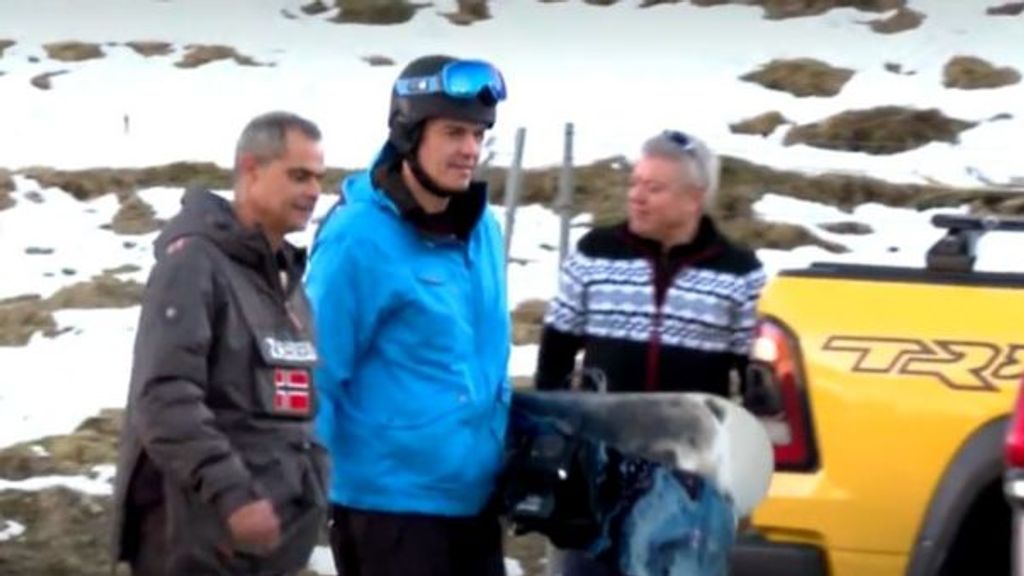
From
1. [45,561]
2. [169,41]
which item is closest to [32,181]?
[169,41]

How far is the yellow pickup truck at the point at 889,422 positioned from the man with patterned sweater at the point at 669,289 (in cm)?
11

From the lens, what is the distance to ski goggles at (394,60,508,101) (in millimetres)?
5355

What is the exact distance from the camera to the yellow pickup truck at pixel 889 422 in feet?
18.7

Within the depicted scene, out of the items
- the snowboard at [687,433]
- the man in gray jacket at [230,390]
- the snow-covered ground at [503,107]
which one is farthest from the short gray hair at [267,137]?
the snow-covered ground at [503,107]

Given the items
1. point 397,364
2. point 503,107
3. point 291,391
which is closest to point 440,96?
point 397,364

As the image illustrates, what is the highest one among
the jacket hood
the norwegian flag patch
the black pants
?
the jacket hood

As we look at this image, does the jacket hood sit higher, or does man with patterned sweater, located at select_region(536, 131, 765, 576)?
the jacket hood

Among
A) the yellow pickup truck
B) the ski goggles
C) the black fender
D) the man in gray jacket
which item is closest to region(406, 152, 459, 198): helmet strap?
the ski goggles

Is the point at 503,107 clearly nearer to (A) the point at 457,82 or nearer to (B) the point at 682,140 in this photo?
(B) the point at 682,140

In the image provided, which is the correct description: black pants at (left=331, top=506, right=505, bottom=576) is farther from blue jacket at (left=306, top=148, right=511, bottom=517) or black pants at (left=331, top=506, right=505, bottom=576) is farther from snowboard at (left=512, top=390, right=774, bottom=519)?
snowboard at (left=512, top=390, right=774, bottom=519)

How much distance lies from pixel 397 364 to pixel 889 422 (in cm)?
119

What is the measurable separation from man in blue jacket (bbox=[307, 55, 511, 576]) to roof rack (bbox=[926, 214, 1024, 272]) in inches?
48.2

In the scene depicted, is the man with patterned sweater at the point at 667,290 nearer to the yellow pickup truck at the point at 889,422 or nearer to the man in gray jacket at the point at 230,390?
the yellow pickup truck at the point at 889,422

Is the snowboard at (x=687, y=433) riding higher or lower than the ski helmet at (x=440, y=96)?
lower
